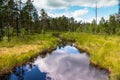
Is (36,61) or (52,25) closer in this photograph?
(36,61)

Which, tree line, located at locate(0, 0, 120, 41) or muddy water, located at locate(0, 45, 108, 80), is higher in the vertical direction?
tree line, located at locate(0, 0, 120, 41)

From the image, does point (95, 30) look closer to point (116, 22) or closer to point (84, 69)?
point (116, 22)

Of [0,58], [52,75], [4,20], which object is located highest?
[4,20]

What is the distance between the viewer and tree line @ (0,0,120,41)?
230 ft

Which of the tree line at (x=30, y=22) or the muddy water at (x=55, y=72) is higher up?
the tree line at (x=30, y=22)

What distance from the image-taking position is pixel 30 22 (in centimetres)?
10981

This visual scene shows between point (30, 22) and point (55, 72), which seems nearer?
point (55, 72)

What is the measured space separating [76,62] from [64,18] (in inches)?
5395

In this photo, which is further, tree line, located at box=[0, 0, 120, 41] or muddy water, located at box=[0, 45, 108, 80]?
tree line, located at box=[0, 0, 120, 41]

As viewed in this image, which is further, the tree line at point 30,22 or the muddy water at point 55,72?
the tree line at point 30,22

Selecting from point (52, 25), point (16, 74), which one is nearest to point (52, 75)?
point (16, 74)

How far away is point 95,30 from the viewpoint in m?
113

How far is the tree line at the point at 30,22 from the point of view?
70062mm

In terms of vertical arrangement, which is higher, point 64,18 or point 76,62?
point 64,18
